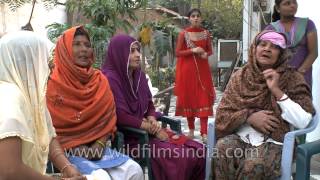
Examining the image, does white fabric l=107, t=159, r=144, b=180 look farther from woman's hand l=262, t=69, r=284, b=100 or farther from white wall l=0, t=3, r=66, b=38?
white wall l=0, t=3, r=66, b=38

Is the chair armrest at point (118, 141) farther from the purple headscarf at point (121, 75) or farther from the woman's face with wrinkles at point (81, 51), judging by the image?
the woman's face with wrinkles at point (81, 51)

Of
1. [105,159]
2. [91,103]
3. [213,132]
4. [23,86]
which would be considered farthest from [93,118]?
[23,86]

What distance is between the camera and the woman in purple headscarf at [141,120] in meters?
3.52

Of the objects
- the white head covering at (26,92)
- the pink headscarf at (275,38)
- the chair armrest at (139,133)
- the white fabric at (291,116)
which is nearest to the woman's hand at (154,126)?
the chair armrest at (139,133)

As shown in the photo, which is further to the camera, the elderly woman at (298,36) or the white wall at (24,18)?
the white wall at (24,18)

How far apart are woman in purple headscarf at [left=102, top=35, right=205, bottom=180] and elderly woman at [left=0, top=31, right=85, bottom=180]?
108 centimetres

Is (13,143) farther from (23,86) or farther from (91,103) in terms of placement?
(91,103)

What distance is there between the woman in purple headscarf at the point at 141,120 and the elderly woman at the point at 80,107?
266mm

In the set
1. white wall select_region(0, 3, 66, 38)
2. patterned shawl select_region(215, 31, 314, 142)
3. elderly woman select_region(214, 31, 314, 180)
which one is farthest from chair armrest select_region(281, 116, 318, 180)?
white wall select_region(0, 3, 66, 38)

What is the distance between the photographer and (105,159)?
3.19 m

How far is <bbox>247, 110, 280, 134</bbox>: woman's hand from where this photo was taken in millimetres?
3318

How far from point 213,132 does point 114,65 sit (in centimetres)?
92

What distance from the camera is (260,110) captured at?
11.2 ft

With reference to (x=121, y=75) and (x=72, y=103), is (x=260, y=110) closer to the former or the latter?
(x=121, y=75)
